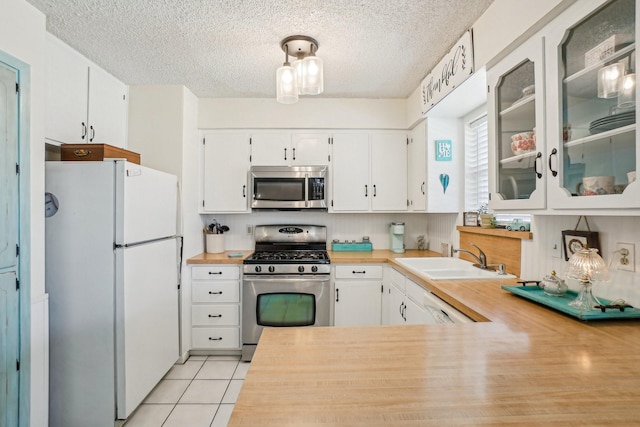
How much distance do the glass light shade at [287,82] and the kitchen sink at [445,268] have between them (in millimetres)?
1426

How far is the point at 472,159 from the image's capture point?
2730mm

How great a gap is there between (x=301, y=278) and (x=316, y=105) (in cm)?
168

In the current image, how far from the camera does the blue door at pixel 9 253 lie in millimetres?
1435

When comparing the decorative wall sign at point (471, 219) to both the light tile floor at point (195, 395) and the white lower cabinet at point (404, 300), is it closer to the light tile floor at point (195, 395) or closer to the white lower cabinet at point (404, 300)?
the white lower cabinet at point (404, 300)

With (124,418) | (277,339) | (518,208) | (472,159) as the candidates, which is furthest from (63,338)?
(472,159)

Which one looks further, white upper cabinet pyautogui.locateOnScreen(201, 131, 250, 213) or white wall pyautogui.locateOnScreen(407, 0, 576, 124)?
white upper cabinet pyautogui.locateOnScreen(201, 131, 250, 213)

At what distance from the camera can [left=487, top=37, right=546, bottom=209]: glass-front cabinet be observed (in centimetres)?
134

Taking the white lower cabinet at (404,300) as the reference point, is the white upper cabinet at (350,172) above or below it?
above


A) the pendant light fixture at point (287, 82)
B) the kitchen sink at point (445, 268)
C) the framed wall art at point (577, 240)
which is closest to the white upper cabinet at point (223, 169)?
the pendant light fixture at point (287, 82)

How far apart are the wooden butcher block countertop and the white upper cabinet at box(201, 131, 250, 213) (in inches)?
85.8

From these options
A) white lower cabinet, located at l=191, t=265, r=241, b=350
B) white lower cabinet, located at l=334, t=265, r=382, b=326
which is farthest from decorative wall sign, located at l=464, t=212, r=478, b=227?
white lower cabinet, located at l=191, t=265, r=241, b=350

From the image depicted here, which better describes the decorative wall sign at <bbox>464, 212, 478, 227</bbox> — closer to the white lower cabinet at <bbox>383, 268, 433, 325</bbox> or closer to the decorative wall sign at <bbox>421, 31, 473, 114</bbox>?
the white lower cabinet at <bbox>383, 268, 433, 325</bbox>

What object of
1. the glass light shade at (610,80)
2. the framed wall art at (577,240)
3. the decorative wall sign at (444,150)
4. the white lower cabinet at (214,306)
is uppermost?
the decorative wall sign at (444,150)

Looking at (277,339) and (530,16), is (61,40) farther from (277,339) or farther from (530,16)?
(530,16)
